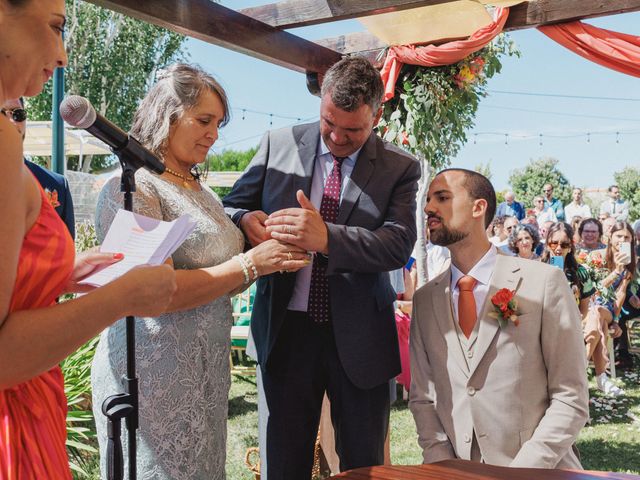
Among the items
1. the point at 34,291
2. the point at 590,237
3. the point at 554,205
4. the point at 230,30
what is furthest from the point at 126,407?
the point at 554,205

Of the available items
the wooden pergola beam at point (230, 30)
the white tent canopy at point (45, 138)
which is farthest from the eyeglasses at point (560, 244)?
the white tent canopy at point (45, 138)

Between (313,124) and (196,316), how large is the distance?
43.2 inches

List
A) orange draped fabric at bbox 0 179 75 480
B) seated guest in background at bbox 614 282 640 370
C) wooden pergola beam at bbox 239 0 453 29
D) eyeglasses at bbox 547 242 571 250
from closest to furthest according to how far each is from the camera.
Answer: orange draped fabric at bbox 0 179 75 480, wooden pergola beam at bbox 239 0 453 29, eyeglasses at bbox 547 242 571 250, seated guest in background at bbox 614 282 640 370

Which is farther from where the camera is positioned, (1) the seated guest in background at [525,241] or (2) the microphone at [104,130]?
(1) the seated guest in background at [525,241]

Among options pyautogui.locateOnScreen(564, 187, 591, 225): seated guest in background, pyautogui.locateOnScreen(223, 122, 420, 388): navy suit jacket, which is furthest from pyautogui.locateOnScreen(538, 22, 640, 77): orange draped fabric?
pyautogui.locateOnScreen(564, 187, 591, 225): seated guest in background

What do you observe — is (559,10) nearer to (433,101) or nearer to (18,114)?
(433,101)

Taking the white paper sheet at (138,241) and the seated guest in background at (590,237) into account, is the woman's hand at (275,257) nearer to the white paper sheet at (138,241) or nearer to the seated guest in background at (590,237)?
the white paper sheet at (138,241)

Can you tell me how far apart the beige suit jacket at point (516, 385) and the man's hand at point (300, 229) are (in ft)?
2.06

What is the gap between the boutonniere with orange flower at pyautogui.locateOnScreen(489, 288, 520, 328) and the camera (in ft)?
7.84

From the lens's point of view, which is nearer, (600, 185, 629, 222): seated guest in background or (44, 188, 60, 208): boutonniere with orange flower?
(44, 188, 60, 208): boutonniere with orange flower

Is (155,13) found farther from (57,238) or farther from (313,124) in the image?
(57,238)

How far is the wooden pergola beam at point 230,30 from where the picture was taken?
3.30m

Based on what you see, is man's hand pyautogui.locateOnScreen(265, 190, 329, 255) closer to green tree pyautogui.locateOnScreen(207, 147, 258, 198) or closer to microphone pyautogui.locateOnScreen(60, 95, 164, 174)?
microphone pyautogui.locateOnScreen(60, 95, 164, 174)

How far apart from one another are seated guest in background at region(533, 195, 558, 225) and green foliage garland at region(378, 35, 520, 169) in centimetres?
930
